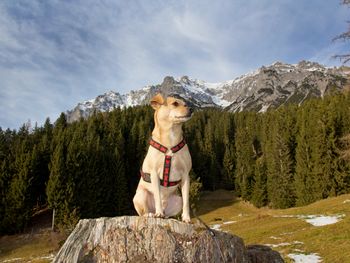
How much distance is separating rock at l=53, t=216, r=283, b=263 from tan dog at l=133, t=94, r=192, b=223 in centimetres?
26

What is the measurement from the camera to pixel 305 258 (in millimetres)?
15898

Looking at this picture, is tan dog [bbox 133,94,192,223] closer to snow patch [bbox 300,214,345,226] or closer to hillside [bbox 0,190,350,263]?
hillside [bbox 0,190,350,263]

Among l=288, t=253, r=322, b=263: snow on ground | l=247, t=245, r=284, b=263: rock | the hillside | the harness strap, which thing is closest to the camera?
the harness strap

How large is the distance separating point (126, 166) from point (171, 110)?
6327 cm

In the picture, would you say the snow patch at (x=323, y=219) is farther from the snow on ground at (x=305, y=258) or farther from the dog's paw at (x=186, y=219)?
the dog's paw at (x=186, y=219)

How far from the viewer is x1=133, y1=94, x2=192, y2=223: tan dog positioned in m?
6.04

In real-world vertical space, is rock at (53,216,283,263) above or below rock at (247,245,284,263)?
above

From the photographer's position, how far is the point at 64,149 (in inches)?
2180

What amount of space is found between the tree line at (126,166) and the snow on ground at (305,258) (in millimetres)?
21631

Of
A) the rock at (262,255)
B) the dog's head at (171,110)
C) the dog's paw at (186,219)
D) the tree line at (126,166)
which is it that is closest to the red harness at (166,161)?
the dog's head at (171,110)

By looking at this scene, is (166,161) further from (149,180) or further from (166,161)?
(149,180)

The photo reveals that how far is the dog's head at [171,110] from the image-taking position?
6.00 metres

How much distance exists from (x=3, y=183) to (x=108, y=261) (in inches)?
1839

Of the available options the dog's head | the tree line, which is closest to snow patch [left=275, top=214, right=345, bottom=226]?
the tree line
